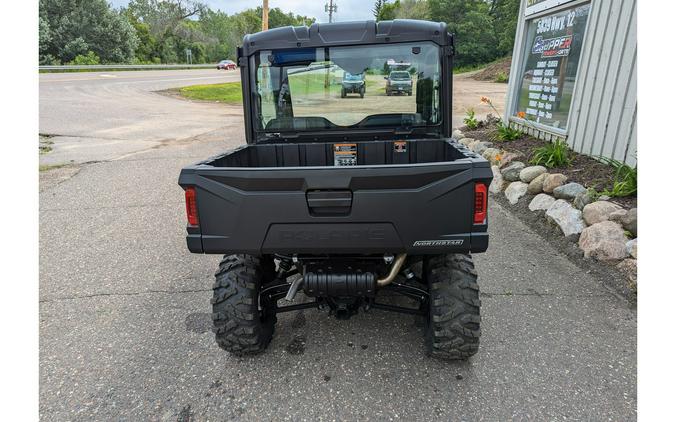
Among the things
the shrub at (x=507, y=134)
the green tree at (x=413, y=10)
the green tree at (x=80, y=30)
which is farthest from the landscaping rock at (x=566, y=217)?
the green tree at (x=413, y=10)

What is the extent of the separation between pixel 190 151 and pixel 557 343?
28.4 feet

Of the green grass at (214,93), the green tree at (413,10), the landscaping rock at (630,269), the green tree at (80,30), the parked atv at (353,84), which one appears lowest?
the landscaping rock at (630,269)

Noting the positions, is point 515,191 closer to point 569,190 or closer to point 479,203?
point 569,190

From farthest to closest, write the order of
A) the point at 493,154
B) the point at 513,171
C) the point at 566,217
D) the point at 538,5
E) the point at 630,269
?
the point at 538,5
the point at 493,154
the point at 513,171
the point at 566,217
the point at 630,269

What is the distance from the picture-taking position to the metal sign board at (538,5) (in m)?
6.24

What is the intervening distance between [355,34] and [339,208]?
1.66 metres

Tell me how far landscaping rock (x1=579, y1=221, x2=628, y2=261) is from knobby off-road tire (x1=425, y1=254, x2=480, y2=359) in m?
2.00

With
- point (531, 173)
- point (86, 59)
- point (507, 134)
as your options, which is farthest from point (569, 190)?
point (86, 59)

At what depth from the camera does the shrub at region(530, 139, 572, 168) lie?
5310 millimetres

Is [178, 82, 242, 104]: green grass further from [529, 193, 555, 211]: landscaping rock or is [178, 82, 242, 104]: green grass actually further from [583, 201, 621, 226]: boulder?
[583, 201, 621, 226]: boulder

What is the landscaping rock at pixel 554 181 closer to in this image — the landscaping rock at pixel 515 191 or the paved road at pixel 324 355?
the landscaping rock at pixel 515 191

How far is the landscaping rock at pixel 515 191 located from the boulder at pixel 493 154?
0.96 meters

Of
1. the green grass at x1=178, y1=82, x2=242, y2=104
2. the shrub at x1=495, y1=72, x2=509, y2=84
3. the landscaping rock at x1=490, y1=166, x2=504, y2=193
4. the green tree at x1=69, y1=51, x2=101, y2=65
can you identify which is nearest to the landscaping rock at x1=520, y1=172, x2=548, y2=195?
the landscaping rock at x1=490, y1=166, x2=504, y2=193

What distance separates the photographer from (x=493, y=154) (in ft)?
21.7
